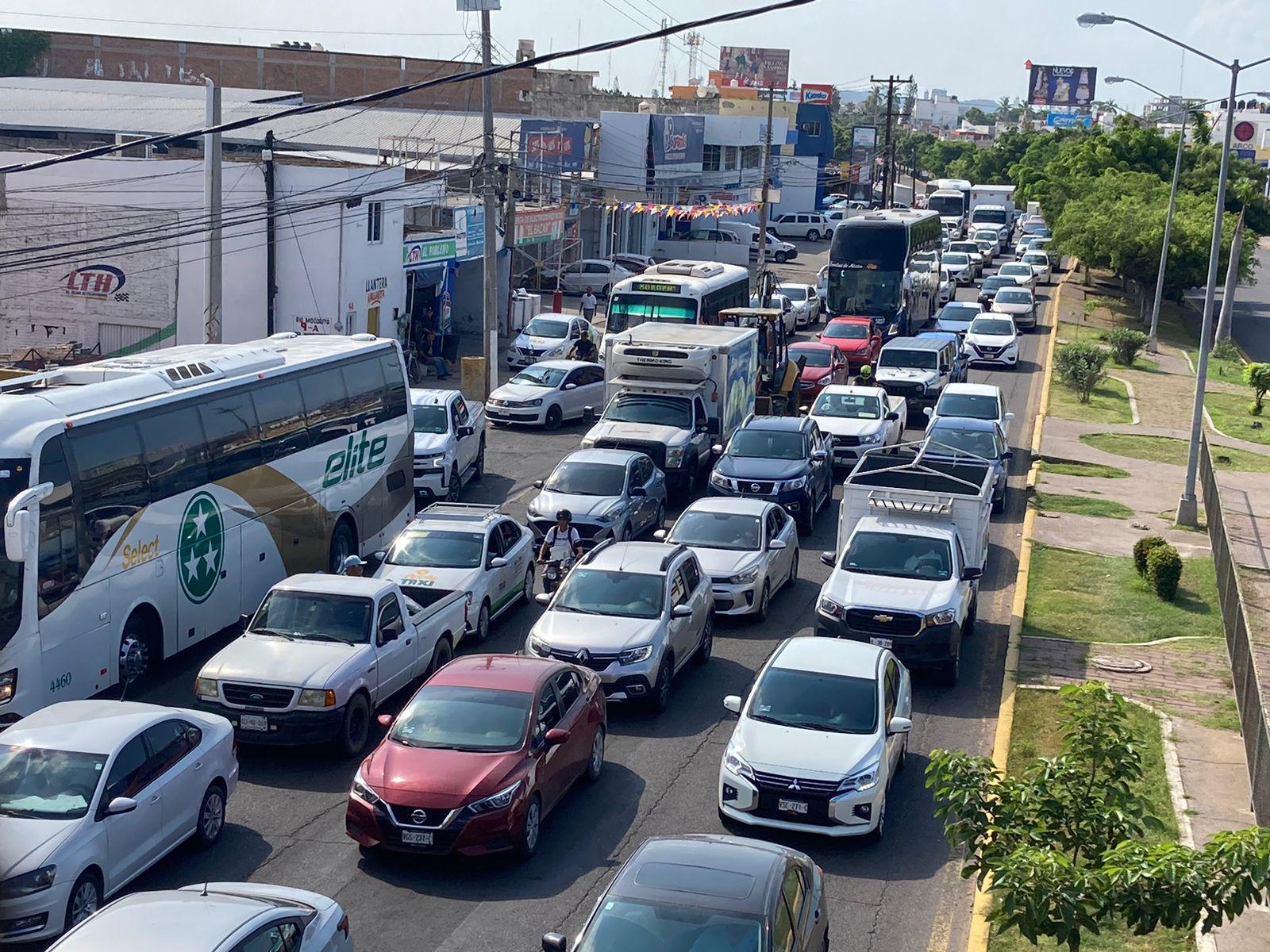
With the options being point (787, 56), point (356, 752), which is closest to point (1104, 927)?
point (356, 752)

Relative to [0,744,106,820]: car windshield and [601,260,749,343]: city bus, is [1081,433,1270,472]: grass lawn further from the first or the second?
[0,744,106,820]: car windshield

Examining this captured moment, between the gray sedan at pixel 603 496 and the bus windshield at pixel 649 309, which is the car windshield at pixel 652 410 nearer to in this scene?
the gray sedan at pixel 603 496

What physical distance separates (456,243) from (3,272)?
13.8 metres

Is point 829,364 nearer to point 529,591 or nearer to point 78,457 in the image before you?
point 529,591

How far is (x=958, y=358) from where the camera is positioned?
4141cm

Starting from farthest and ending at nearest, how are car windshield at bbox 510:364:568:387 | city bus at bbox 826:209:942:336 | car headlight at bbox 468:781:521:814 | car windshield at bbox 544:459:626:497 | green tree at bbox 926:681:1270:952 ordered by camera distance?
city bus at bbox 826:209:942:336
car windshield at bbox 510:364:568:387
car windshield at bbox 544:459:626:497
car headlight at bbox 468:781:521:814
green tree at bbox 926:681:1270:952

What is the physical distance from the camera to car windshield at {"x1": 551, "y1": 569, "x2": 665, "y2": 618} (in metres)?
17.2

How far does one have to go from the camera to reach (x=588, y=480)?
2364 cm

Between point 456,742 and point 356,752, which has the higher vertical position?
point 456,742

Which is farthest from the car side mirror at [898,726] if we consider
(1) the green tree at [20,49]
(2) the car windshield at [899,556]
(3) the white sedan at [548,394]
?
(1) the green tree at [20,49]

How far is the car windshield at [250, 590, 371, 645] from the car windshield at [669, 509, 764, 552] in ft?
19.9

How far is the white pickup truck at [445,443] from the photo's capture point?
87.6ft

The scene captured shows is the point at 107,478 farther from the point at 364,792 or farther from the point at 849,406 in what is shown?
the point at 849,406

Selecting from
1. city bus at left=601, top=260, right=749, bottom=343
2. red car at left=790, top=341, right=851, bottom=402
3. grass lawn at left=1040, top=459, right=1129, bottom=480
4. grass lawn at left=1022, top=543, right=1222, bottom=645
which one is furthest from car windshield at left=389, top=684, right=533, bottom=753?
red car at left=790, top=341, right=851, bottom=402
